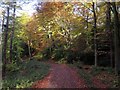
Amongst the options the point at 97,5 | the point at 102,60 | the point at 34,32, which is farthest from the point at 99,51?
the point at 34,32

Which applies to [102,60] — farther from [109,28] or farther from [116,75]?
[109,28]

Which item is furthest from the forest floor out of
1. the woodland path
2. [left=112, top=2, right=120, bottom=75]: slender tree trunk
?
[left=112, top=2, right=120, bottom=75]: slender tree trunk

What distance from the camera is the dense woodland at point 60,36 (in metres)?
2.16

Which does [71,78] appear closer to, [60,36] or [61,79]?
[61,79]

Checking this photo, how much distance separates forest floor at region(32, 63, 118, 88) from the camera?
80.6 inches

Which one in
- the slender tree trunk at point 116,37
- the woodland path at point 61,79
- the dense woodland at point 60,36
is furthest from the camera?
the slender tree trunk at point 116,37

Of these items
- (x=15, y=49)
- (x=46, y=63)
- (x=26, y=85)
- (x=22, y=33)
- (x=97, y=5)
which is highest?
(x=97, y=5)

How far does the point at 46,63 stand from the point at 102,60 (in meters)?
0.63

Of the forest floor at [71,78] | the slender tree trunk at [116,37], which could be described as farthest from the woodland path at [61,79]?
the slender tree trunk at [116,37]

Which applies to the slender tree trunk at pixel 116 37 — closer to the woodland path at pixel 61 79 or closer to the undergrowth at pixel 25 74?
the woodland path at pixel 61 79

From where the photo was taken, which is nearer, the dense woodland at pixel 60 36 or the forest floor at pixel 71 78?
the forest floor at pixel 71 78

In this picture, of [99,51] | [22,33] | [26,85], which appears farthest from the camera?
[99,51]

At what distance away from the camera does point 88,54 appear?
2264 millimetres

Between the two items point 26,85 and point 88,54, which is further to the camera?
point 88,54
